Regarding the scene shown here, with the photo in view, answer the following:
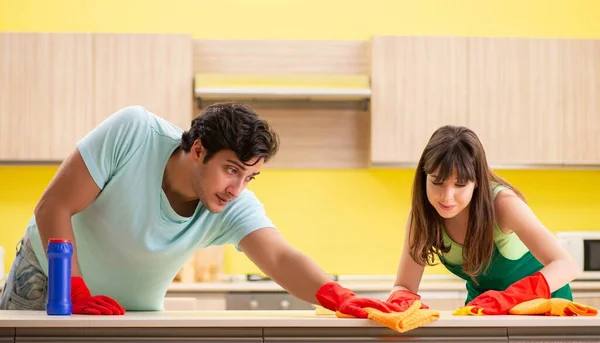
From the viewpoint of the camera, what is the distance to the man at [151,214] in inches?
84.4

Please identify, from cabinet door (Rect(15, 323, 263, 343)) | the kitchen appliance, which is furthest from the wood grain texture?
cabinet door (Rect(15, 323, 263, 343))

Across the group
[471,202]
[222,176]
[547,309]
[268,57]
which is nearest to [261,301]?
[268,57]

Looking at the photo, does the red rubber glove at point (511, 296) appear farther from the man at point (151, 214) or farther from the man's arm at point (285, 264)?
the man's arm at point (285, 264)

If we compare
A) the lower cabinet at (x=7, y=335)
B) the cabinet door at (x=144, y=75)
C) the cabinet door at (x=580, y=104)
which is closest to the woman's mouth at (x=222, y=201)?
the lower cabinet at (x=7, y=335)

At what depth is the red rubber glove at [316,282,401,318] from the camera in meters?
2.01

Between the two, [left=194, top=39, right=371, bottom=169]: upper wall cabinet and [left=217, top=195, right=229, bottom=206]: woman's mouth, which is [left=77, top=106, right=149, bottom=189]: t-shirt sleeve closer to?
[left=217, top=195, right=229, bottom=206]: woman's mouth

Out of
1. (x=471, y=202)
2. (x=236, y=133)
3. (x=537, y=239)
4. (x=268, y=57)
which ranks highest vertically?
(x=268, y=57)

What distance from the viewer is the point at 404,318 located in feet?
6.38

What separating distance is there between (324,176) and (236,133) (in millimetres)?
2782

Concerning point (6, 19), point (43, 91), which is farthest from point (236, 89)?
point (6, 19)

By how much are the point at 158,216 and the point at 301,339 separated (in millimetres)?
504

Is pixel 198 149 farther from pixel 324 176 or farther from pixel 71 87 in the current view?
pixel 324 176

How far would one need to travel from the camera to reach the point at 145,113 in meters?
2.29

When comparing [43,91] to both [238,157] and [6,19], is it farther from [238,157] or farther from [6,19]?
[238,157]
